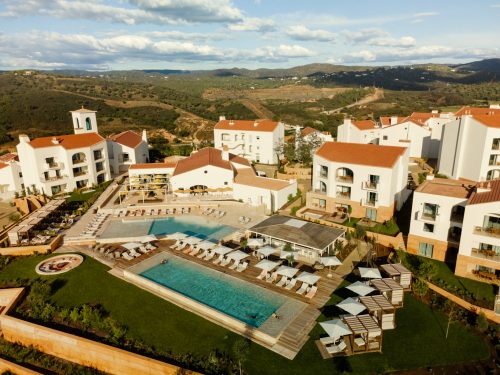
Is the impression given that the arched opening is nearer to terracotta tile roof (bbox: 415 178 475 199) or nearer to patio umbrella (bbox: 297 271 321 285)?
terracotta tile roof (bbox: 415 178 475 199)

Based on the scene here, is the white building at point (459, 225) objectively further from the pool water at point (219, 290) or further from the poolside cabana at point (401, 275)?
the pool water at point (219, 290)

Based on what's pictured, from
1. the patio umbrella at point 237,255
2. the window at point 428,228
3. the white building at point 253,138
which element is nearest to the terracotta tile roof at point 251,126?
the white building at point 253,138

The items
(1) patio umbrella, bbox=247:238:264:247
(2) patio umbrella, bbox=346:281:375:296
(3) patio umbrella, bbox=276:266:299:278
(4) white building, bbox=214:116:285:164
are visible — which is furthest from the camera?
(4) white building, bbox=214:116:285:164

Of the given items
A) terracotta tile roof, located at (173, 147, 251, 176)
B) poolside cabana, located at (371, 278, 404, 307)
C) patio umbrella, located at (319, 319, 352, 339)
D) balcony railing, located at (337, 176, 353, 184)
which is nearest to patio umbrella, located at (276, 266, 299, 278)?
poolside cabana, located at (371, 278, 404, 307)

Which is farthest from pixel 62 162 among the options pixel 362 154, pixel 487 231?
pixel 487 231

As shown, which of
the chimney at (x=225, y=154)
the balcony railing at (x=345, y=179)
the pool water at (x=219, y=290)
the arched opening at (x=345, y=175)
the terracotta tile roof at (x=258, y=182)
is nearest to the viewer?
the pool water at (x=219, y=290)

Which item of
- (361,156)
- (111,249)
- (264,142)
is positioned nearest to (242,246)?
(111,249)
